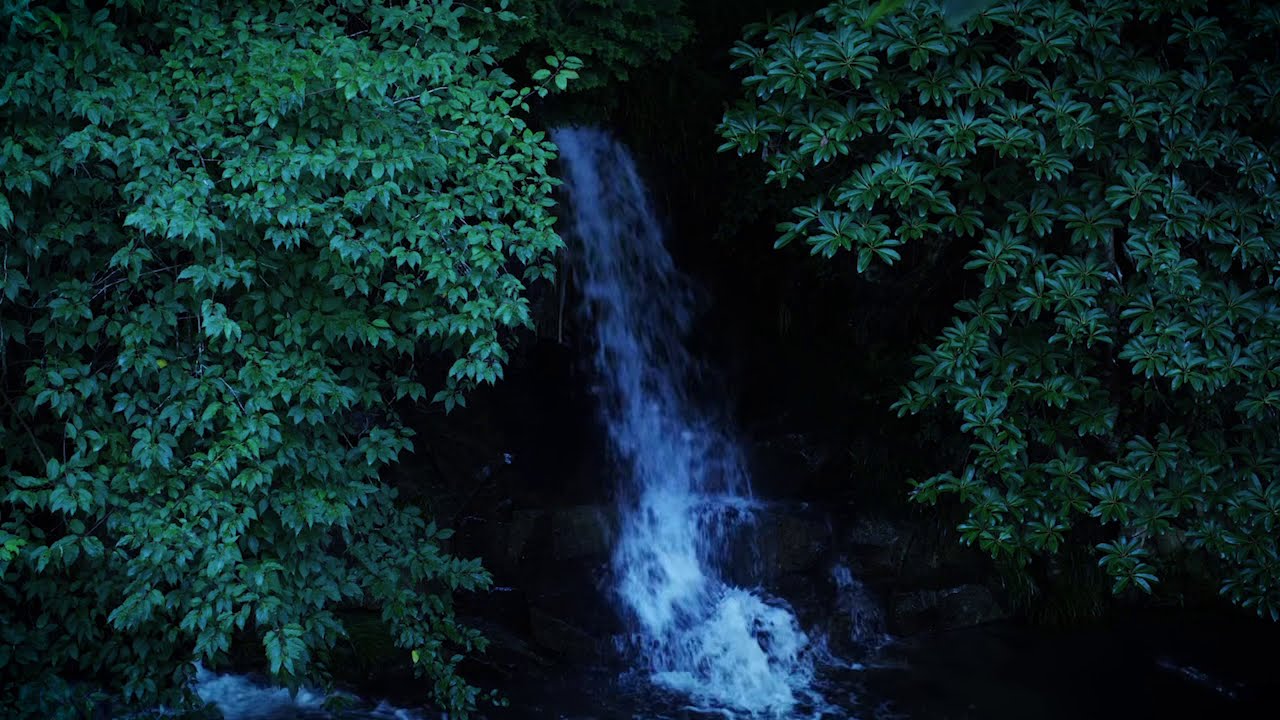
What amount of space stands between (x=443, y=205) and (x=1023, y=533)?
3.95 metres

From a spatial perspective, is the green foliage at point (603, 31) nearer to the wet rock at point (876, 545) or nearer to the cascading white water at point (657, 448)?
the cascading white water at point (657, 448)

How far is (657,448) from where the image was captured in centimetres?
891

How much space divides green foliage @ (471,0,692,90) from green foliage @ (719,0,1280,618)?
89 cm

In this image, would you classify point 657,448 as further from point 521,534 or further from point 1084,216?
Result: point 1084,216

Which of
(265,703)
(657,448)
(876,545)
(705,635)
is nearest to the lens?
(265,703)

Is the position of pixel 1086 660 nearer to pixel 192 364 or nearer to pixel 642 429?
pixel 642 429

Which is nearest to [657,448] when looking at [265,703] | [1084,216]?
[265,703]

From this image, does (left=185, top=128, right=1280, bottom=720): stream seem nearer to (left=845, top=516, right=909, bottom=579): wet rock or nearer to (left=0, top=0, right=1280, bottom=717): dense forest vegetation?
(left=845, top=516, right=909, bottom=579): wet rock

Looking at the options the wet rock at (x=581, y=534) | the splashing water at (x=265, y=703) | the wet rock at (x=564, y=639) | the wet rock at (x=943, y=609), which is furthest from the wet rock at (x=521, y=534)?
the wet rock at (x=943, y=609)

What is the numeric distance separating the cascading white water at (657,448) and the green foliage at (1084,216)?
2.63 m

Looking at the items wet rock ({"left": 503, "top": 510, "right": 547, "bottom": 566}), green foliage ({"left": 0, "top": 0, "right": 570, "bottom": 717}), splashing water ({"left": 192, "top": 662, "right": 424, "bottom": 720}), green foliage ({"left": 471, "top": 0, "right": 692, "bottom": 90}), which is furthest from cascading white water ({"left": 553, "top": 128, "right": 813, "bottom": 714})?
green foliage ({"left": 0, "top": 0, "right": 570, "bottom": 717})

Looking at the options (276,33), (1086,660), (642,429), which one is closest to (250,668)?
(642,429)

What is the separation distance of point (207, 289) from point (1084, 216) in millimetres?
4732

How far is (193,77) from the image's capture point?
505cm
